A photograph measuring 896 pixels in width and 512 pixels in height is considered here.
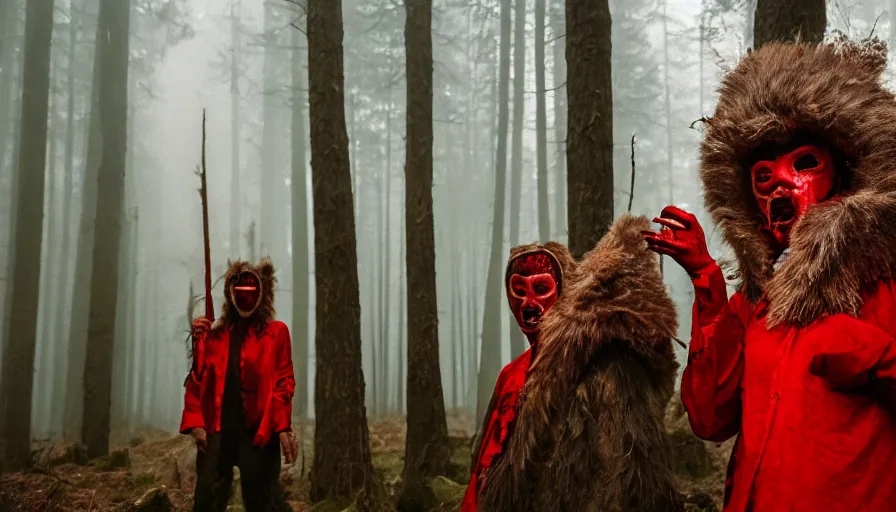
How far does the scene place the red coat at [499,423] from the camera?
2.71 m

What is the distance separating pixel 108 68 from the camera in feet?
41.0

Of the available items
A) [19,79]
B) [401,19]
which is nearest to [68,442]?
[19,79]

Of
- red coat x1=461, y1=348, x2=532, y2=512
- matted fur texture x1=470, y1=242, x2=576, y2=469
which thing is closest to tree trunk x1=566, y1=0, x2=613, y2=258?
matted fur texture x1=470, y1=242, x2=576, y2=469

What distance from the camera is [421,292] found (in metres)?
8.41

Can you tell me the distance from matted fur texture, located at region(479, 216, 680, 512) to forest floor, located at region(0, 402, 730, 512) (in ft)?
11.9

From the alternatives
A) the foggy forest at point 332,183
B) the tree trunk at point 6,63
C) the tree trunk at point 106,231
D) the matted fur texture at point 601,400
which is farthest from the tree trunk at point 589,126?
the tree trunk at point 6,63

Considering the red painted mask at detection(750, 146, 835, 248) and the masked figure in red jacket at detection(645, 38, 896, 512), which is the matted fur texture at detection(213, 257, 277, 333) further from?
the red painted mask at detection(750, 146, 835, 248)

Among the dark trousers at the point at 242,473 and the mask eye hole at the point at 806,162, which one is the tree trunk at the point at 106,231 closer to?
the dark trousers at the point at 242,473

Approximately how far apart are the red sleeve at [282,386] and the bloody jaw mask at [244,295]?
280 mm

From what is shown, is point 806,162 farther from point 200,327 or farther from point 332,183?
point 332,183

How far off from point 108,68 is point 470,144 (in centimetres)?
1707

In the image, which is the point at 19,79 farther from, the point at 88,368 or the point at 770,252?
the point at 770,252

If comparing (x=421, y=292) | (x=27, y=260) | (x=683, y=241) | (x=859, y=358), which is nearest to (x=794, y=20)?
(x=683, y=241)

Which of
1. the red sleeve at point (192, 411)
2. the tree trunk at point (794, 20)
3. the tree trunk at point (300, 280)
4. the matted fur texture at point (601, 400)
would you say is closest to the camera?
the matted fur texture at point (601, 400)
